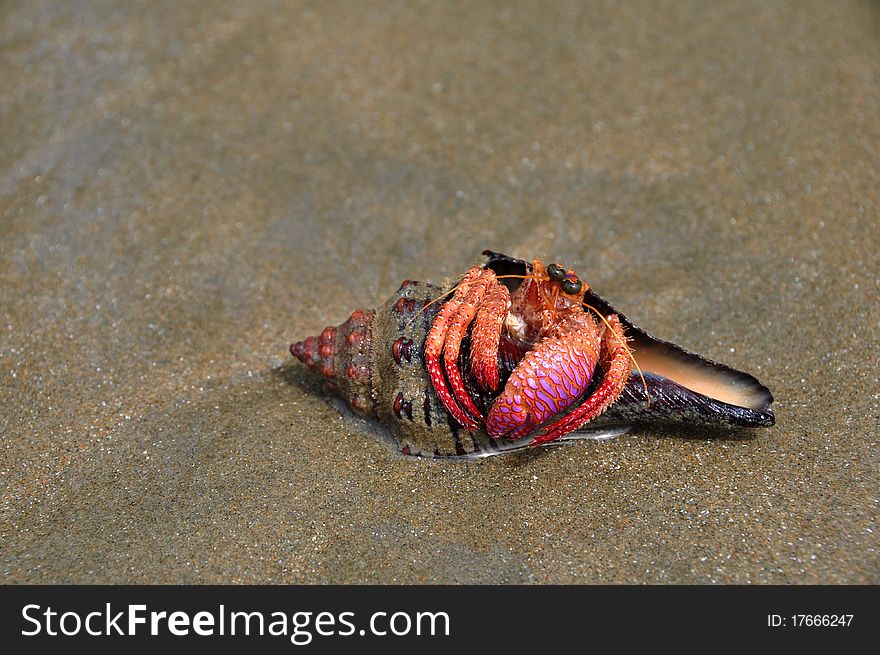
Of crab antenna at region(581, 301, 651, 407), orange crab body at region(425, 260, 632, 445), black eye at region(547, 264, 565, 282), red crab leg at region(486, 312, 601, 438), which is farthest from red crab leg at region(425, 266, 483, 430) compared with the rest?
crab antenna at region(581, 301, 651, 407)

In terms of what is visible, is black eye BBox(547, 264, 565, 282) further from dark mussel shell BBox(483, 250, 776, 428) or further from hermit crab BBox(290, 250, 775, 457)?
dark mussel shell BBox(483, 250, 776, 428)

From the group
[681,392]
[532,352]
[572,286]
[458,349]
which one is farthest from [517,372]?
[681,392]

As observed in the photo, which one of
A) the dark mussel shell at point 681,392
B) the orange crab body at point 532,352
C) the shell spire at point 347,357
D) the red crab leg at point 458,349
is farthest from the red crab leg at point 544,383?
the shell spire at point 347,357

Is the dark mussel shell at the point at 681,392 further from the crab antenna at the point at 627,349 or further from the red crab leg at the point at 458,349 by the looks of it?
the red crab leg at the point at 458,349

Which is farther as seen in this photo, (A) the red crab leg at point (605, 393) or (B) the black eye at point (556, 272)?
(B) the black eye at point (556, 272)

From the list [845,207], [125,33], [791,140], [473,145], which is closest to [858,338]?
[845,207]

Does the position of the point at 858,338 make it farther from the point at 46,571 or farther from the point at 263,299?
the point at 46,571
